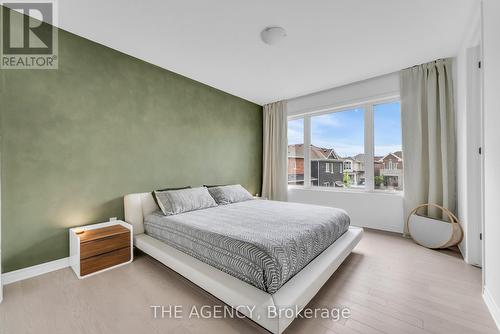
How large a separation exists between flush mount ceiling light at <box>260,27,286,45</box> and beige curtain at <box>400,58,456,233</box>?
2.23 meters

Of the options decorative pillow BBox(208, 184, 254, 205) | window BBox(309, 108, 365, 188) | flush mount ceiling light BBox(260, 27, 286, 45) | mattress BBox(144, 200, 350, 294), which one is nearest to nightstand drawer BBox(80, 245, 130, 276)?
mattress BBox(144, 200, 350, 294)

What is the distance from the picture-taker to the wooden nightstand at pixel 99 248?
6.90 ft

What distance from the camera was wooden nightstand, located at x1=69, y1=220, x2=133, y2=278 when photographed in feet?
6.90

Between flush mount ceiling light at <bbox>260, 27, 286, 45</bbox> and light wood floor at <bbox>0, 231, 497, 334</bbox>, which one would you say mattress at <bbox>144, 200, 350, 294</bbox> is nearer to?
light wood floor at <bbox>0, 231, 497, 334</bbox>

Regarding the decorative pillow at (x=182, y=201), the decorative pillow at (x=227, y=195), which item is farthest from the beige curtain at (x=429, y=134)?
the decorative pillow at (x=182, y=201)

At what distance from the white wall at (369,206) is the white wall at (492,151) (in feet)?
5.56

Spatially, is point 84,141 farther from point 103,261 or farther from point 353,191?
point 353,191

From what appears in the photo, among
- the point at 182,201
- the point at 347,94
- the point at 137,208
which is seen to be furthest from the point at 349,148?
the point at 137,208

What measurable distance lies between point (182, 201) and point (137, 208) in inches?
22.7

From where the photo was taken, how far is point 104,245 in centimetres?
223

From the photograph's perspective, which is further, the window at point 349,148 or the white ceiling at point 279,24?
the window at point 349,148

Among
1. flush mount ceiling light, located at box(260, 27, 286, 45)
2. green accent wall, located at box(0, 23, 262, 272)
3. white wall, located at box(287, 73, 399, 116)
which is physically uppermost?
flush mount ceiling light, located at box(260, 27, 286, 45)

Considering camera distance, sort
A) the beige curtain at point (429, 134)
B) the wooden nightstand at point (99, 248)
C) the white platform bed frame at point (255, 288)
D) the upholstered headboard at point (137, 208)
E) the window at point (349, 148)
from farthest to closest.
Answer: the window at point (349, 148) < the beige curtain at point (429, 134) < the upholstered headboard at point (137, 208) < the wooden nightstand at point (99, 248) < the white platform bed frame at point (255, 288)

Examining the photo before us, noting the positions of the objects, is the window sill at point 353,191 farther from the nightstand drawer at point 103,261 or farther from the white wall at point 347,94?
the nightstand drawer at point 103,261
